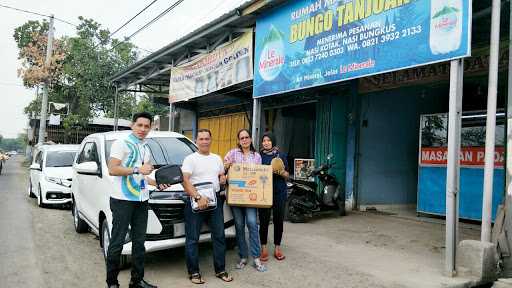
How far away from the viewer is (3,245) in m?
6.81

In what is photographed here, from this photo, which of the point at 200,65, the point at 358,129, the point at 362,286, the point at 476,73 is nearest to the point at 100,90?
the point at 200,65

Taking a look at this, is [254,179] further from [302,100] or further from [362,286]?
[302,100]

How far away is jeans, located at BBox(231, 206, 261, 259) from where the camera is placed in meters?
5.37

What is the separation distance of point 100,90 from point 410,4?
26102 millimetres

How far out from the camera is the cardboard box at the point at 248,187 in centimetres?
530

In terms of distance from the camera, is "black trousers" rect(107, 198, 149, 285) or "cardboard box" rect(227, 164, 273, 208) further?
"cardboard box" rect(227, 164, 273, 208)

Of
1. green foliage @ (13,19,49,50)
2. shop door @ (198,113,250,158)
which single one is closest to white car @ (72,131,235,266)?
shop door @ (198,113,250,158)

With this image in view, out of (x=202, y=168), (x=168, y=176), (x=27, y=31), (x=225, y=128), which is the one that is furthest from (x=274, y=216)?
(x=27, y=31)

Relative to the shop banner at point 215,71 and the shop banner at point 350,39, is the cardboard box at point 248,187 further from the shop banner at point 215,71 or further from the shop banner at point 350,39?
the shop banner at point 215,71

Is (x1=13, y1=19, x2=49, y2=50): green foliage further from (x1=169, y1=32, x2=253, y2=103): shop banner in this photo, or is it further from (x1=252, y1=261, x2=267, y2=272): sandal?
(x1=252, y1=261, x2=267, y2=272): sandal

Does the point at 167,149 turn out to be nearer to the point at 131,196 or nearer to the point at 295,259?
the point at 131,196

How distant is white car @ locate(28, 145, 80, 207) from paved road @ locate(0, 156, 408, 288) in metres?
2.48

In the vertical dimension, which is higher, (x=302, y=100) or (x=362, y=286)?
(x=302, y=100)

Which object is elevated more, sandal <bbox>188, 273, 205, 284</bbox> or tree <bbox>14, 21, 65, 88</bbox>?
tree <bbox>14, 21, 65, 88</bbox>
